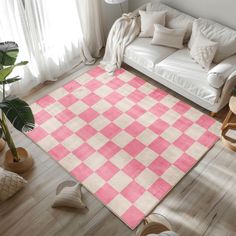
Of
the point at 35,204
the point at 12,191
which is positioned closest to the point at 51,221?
the point at 35,204

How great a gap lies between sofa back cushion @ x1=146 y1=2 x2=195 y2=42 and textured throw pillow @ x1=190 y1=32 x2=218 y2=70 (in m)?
0.31

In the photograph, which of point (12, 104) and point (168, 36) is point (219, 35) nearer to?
point (168, 36)

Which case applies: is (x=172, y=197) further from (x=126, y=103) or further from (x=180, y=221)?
(x=126, y=103)

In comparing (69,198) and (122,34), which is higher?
(122,34)

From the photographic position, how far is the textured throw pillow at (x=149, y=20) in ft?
13.1

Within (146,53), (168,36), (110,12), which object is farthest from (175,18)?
(110,12)

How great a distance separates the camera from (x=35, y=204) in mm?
2930

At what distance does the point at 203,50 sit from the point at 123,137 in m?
1.35

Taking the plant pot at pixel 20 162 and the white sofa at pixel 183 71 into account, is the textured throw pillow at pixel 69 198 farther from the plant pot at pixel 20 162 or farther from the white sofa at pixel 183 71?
the white sofa at pixel 183 71

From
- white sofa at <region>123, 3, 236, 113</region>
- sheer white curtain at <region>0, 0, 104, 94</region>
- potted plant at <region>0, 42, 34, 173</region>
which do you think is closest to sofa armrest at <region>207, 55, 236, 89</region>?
white sofa at <region>123, 3, 236, 113</region>

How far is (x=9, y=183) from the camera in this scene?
2898mm

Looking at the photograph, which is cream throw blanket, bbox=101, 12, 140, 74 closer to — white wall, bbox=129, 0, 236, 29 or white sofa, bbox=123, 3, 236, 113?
white sofa, bbox=123, 3, 236, 113

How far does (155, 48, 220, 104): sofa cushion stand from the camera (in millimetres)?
3473

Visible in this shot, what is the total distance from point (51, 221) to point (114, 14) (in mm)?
3114
